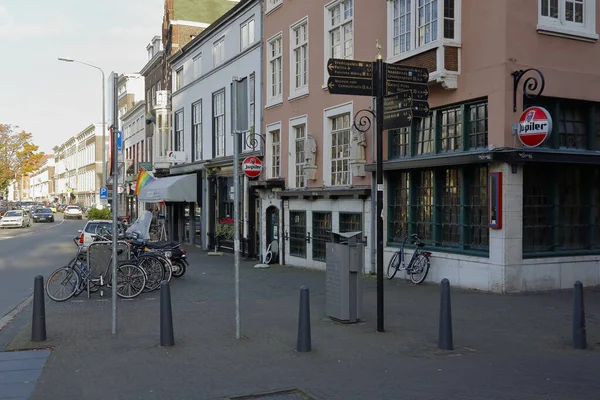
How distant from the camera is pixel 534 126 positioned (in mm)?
11789

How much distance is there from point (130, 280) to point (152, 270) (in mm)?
1196

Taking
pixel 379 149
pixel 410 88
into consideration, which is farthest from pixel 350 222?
pixel 379 149

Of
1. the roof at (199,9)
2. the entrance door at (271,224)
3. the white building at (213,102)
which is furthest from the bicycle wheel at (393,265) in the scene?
the roof at (199,9)

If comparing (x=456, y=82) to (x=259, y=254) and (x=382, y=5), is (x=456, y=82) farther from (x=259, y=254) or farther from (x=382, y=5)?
(x=259, y=254)

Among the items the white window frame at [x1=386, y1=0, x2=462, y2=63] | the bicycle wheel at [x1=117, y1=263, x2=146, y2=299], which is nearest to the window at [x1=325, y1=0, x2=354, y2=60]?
the white window frame at [x1=386, y1=0, x2=462, y2=63]

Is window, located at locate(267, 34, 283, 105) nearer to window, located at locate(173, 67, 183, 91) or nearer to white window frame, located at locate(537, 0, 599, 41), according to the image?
white window frame, located at locate(537, 0, 599, 41)

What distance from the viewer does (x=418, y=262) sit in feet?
47.0

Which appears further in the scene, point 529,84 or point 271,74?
point 271,74

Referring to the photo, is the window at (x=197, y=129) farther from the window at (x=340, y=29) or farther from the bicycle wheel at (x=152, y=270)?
the bicycle wheel at (x=152, y=270)

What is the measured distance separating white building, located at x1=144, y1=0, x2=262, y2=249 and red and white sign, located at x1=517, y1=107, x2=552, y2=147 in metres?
13.0

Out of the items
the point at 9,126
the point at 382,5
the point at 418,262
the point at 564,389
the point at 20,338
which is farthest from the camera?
the point at 9,126

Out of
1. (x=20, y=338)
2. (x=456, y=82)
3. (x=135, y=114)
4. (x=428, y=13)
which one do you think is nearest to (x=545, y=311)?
(x=456, y=82)

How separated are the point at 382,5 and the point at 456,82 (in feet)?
12.6

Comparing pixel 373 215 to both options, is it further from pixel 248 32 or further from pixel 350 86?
pixel 248 32
